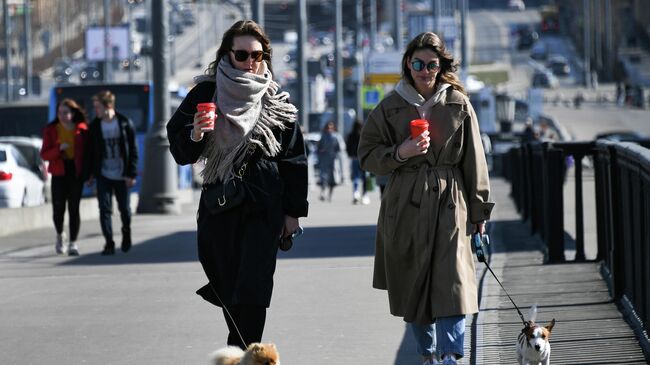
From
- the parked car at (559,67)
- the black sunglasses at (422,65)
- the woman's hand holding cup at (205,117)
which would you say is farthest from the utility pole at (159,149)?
the parked car at (559,67)

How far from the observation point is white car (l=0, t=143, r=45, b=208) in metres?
28.9

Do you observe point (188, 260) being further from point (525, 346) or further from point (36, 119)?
point (36, 119)

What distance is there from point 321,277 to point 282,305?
7.06ft

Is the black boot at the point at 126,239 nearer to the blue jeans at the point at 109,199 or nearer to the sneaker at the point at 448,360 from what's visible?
the blue jeans at the point at 109,199

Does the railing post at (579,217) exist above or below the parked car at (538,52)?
below

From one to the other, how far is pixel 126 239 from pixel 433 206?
10.2 metres

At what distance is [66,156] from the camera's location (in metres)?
17.3

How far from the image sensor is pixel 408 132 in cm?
785

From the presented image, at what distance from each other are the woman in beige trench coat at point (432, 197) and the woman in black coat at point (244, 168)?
1.59 feet

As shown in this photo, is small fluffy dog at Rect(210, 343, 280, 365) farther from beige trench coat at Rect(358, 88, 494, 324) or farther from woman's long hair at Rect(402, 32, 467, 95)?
woman's long hair at Rect(402, 32, 467, 95)

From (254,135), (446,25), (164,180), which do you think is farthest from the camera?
(446,25)

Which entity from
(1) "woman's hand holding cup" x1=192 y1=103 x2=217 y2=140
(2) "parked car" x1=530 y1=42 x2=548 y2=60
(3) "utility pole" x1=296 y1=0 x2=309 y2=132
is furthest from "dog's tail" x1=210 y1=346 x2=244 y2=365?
(2) "parked car" x1=530 y1=42 x2=548 y2=60

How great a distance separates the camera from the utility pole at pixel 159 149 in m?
25.8

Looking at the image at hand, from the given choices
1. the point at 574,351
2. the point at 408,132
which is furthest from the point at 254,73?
the point at 574,351
